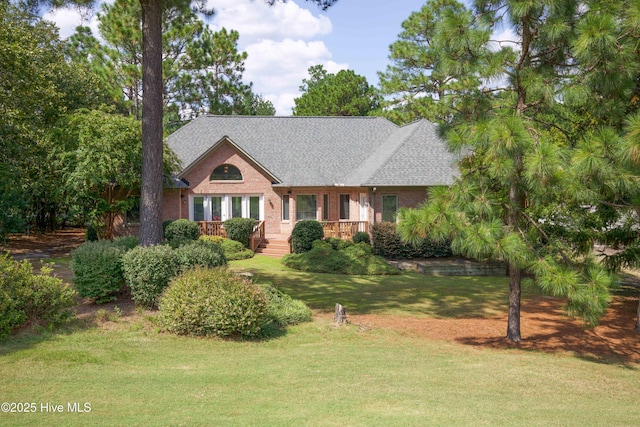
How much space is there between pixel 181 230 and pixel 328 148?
398 inches

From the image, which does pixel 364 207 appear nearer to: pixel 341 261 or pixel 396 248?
pixel 396 248

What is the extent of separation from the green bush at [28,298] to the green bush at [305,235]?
1389 centimetres

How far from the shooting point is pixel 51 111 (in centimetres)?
2428

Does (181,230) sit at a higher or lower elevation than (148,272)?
higher

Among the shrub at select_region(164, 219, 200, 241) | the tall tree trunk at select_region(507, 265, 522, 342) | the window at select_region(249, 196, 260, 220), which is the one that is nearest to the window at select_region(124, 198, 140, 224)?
the shrub at select_region(164, 219, 200, 241)

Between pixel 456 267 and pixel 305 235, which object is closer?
pixel 456 267

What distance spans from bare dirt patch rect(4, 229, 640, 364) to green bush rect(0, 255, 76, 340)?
2.70 ft

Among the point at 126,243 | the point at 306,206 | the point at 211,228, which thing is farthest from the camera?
the point at 306,206

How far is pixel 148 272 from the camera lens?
11195 millimetres

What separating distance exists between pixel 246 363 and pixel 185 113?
37999mm

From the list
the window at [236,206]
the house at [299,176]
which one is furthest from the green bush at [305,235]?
the window at [236,206]

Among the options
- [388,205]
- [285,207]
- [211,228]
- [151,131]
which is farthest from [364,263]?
[151,131]

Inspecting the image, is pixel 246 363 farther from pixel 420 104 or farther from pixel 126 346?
pixel 420 104

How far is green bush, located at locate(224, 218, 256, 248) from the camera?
24.9 m
